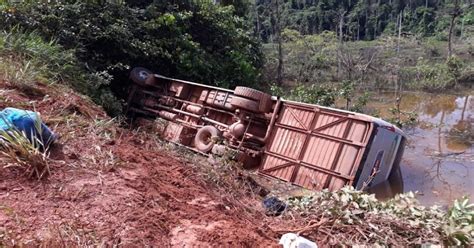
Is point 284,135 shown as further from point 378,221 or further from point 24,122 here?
point 24,122

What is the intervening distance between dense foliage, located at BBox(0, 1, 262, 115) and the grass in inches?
275

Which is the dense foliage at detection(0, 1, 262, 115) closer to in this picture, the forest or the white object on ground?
the forest

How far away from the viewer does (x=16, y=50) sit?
7988mm

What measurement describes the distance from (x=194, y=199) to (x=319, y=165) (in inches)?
193

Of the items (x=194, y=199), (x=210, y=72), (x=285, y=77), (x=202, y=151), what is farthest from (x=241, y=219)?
(x=285, y=77)

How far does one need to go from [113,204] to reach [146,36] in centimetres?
989

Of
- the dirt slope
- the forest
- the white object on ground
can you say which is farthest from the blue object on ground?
the white object on ground

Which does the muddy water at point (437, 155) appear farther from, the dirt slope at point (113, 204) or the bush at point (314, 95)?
the dirt slope at point (113, 204)

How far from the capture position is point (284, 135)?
9328 millimetres

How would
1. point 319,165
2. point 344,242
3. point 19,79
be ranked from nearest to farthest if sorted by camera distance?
point 344,242, point 19,79, point 319,165

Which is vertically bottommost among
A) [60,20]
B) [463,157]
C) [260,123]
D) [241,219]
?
[241,219]

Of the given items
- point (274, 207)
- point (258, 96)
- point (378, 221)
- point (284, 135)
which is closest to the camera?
point (378, 221)

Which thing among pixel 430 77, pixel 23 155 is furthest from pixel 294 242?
pixel 430 77

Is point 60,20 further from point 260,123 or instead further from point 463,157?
point 463,157
